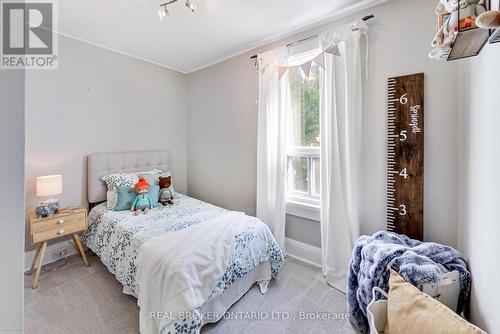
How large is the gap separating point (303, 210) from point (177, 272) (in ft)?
4.88

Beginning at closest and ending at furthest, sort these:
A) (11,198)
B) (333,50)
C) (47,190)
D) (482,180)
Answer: (11,198), (482,180), (333,50), (47,190)

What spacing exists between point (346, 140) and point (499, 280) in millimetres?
1363

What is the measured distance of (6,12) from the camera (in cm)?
58

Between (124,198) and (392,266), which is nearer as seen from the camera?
(392,266)

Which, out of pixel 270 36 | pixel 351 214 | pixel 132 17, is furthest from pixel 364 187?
pixel 132 17

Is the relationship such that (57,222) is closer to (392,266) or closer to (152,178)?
(152,178)

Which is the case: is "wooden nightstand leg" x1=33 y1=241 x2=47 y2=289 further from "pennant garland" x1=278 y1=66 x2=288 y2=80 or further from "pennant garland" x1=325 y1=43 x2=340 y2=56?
"pennant garland" x1=325 y1=43 x2=340 y2=56

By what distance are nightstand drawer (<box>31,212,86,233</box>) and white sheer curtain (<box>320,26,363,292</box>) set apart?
8.11ft

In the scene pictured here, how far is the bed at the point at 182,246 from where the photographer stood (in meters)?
1.58

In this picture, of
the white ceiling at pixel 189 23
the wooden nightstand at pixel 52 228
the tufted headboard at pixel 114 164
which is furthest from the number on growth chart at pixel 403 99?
the wooden nightstand at pixel 52 228

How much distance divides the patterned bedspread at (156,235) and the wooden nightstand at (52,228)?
0.16m

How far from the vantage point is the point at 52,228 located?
2.09 meters
